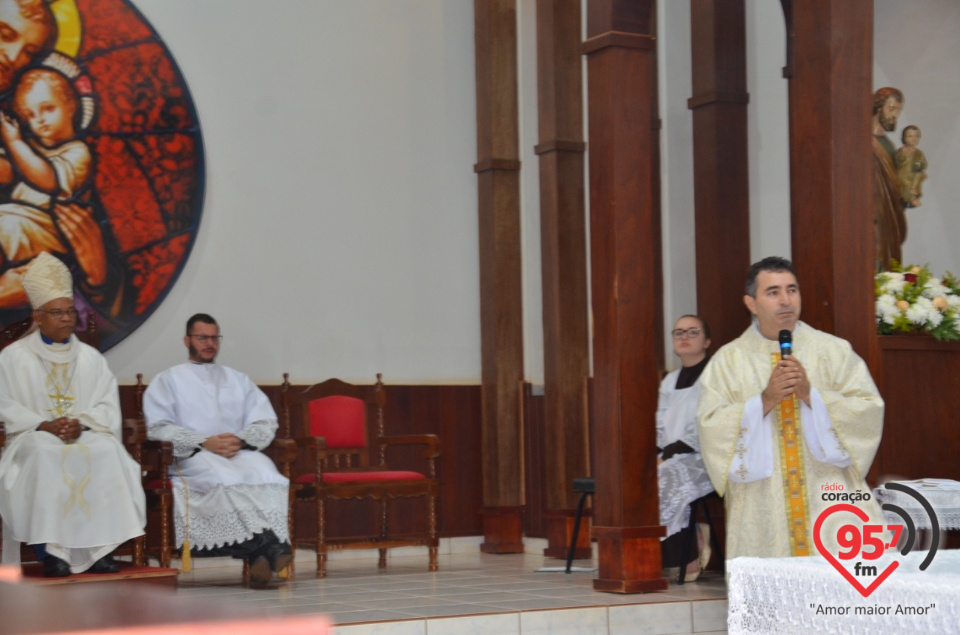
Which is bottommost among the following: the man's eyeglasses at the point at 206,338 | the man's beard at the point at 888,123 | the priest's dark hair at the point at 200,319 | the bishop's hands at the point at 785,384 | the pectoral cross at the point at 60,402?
the pectoral cross at the point at 60,402

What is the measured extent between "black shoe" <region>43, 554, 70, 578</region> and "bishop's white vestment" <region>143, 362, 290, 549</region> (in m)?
0.77

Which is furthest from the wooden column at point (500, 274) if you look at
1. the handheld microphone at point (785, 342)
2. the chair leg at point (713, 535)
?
the handheld microphone at point (785, 342)

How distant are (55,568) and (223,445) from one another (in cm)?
121

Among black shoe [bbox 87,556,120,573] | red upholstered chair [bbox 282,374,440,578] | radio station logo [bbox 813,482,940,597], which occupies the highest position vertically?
radio station logo [bbox 813,482,940,597]

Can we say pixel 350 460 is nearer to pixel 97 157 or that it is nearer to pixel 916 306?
pixel 97 157

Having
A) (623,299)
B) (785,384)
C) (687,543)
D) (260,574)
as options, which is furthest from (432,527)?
(785,384)

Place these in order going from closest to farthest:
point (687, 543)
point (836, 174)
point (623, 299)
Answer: point (836, 174)
point (623, 299)
point (687, 543)

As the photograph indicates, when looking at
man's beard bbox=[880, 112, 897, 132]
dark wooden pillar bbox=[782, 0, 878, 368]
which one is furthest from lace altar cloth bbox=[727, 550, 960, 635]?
man's beard bbox=[880, 112, 897, 132]

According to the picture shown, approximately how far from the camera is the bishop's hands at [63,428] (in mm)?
5910

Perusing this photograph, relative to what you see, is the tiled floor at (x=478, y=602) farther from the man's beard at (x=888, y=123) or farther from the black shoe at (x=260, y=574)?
the man's beard at (x=888, y=123)

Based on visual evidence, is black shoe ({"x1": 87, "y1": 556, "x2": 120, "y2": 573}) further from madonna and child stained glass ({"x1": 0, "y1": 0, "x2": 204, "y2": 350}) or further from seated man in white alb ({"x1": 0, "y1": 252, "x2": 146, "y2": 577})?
madonna and child stained glass ({"x1": 0, "y1": 0, "x2": 204, "y2": 350})

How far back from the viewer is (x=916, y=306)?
18.8 ft

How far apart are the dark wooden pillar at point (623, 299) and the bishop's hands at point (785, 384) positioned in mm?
988

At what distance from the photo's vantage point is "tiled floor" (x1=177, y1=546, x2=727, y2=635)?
4.93m
